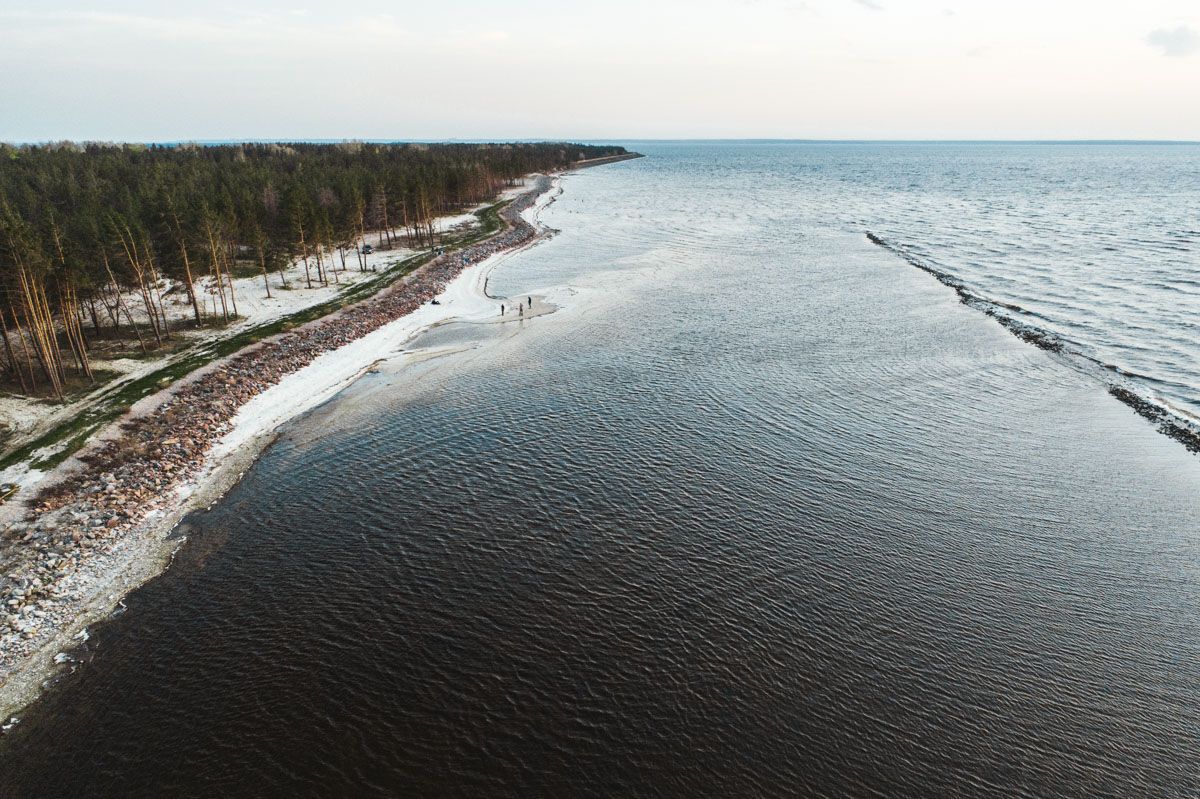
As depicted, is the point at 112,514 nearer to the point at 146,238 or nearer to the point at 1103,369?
the point at 146,238

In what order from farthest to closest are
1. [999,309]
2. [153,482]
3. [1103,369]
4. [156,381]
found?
[999,309], [1103,369], [156,381], [153,482]

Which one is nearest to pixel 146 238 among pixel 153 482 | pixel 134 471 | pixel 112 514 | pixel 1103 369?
pixel 134 471

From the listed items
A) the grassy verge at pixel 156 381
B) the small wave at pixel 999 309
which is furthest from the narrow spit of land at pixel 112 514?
the small wave at pixel 999 309

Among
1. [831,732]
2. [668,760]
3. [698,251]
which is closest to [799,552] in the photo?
[831,732]

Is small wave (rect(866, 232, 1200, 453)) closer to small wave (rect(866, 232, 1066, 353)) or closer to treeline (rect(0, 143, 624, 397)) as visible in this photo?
small wave (rect(866, 232, 1066, 353))

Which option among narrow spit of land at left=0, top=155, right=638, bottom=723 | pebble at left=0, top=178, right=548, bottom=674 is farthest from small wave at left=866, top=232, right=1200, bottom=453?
pebble at left=0, top=178, right=548, bottom=674

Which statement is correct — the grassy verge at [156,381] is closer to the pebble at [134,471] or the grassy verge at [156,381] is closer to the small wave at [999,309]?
the pebble at [134,471]
